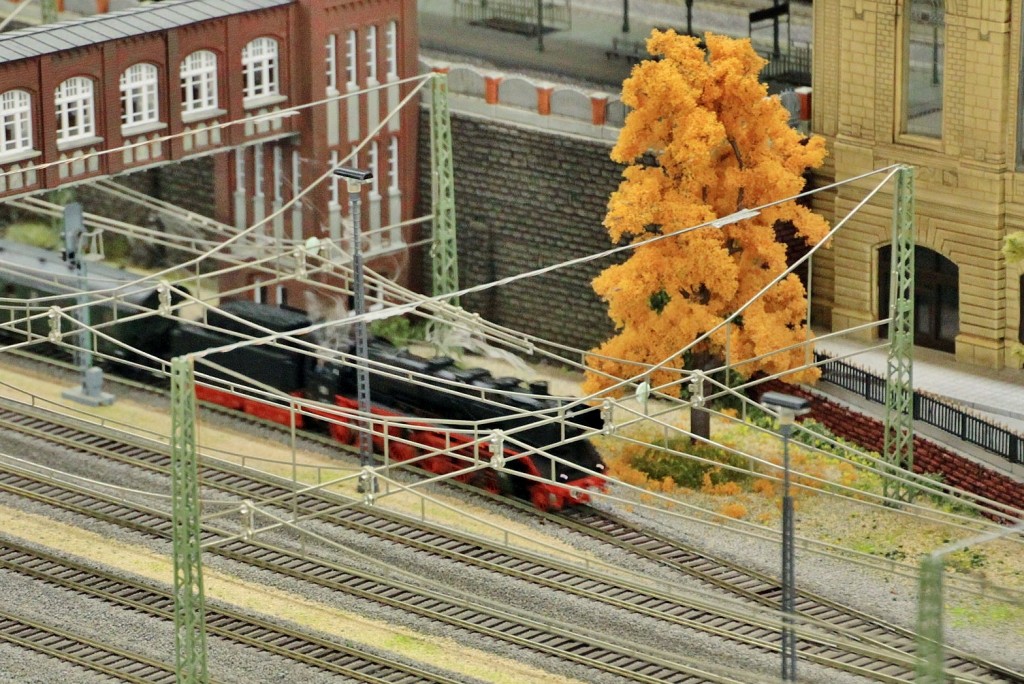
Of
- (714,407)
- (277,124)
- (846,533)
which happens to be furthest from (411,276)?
(846,533)

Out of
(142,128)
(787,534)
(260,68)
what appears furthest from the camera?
(260,68)

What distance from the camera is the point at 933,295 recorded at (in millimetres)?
65688

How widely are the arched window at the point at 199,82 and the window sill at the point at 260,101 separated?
3.20 feet

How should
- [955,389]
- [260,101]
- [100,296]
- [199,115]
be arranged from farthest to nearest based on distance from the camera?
[260,101] < [199,115] < [100,296] < [955,389]

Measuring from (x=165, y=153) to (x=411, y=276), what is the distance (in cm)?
980

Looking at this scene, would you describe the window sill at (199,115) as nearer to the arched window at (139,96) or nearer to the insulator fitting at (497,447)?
the arched window at (139,96)

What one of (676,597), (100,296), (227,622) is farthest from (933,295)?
(100,296)

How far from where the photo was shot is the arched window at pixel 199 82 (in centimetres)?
6738

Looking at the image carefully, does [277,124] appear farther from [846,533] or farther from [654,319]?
[846,533]

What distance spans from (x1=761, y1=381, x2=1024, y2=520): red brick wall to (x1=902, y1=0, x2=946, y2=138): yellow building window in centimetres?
750

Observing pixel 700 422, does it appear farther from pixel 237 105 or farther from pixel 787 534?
pixel 237 105

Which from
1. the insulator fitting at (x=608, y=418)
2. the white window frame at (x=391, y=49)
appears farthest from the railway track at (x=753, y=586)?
the white window frame at (x=391, y=49)

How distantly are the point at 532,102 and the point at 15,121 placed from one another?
46.4 ft

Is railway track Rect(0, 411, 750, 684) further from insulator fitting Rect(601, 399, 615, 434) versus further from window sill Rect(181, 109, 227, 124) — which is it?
window sill Rect(181, 109, 227, 124)
